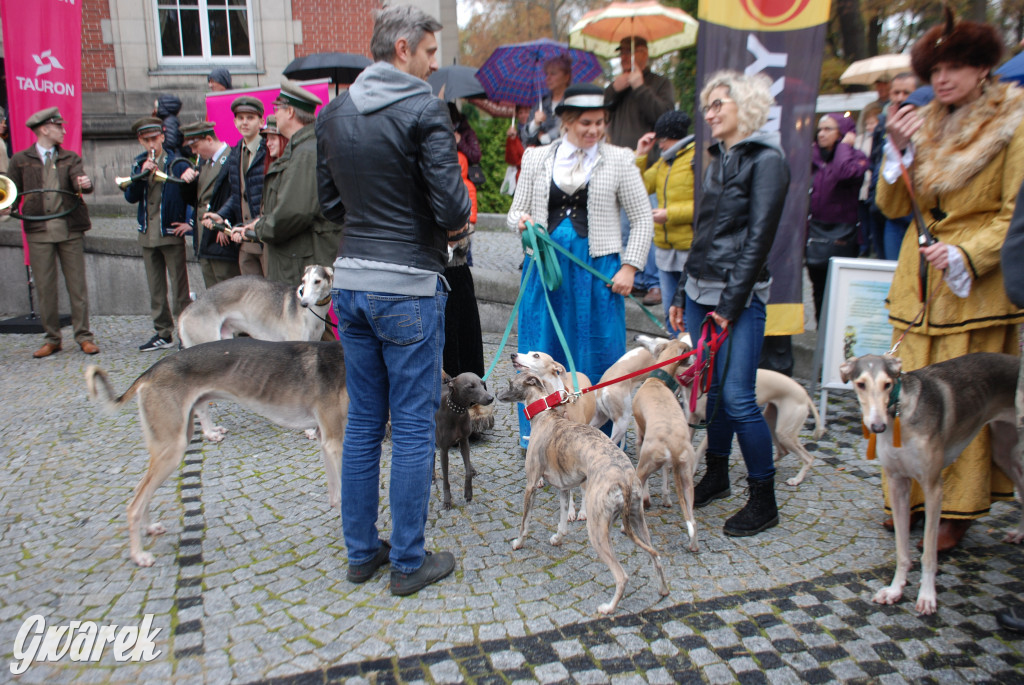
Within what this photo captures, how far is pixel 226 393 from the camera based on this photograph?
402 centimetres

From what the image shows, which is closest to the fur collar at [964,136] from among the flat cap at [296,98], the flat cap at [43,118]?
the flat cap at [296,98]

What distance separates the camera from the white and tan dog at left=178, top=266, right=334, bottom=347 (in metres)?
5.74

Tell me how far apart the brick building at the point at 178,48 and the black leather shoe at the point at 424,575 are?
1314 centimetres

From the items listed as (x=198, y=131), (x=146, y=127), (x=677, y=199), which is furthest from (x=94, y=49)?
(x=677, y=199)

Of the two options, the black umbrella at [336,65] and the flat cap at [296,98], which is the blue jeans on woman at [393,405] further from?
the black umbrella at [336,65]

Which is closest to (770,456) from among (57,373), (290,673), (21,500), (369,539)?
(369,539)

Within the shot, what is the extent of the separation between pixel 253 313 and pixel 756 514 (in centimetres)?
432

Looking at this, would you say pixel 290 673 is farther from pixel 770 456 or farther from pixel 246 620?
pixel 770 456

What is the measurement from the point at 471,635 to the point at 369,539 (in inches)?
29.0

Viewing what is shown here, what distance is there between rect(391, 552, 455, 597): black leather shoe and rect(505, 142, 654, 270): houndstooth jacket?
2.08m

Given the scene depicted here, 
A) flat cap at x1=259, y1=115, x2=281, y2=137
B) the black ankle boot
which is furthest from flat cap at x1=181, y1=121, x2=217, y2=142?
the black ankle boot

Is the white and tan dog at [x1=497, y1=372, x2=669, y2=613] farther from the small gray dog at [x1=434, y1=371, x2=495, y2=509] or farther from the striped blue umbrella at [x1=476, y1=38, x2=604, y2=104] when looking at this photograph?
the striped blue umbrella at [x1=476, y1=38, x2=604, y2=104]

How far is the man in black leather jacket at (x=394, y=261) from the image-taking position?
296 cm

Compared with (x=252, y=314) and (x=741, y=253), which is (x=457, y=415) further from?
(x=252, y=314)
